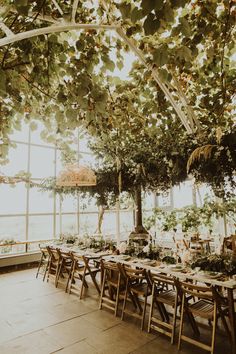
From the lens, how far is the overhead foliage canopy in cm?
203

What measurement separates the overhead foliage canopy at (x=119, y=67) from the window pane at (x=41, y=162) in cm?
506

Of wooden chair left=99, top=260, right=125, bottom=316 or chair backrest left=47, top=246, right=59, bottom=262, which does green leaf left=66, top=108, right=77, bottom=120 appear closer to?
wooden chair left=99, top=260, right=125, bottom=316

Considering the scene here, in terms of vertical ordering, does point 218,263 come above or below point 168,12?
below

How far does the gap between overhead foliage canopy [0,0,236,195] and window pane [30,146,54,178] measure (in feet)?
16.6

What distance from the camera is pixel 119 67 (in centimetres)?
307

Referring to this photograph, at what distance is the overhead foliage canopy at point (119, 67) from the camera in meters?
2.03

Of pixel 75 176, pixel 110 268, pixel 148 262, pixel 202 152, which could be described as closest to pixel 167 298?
pixel 148 262

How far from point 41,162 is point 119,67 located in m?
7.58

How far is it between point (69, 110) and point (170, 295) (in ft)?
10.1

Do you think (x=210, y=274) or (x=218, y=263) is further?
(x=218, y=263)

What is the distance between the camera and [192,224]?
10008 millimetres

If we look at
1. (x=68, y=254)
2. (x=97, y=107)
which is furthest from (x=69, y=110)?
(x=68, y=254)

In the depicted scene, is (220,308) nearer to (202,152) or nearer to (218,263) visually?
(218,263)

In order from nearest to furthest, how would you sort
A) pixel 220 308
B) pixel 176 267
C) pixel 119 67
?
pixel 119 67
pixel 220 308
pixel 176 267
